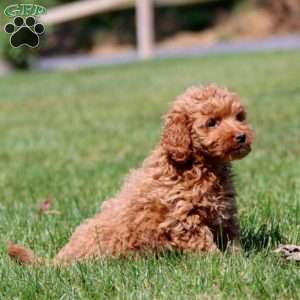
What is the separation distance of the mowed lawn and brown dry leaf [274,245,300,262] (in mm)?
57

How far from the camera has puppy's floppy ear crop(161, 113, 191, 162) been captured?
465cm

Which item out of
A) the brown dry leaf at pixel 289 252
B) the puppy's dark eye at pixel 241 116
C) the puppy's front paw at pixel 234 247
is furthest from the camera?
the puppy's dark eye at pixel 241 116

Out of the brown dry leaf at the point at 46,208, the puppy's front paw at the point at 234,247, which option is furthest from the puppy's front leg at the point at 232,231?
the brown dry leaf at the point at 46,208

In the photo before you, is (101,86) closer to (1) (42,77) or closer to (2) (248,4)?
(1) (42,77)

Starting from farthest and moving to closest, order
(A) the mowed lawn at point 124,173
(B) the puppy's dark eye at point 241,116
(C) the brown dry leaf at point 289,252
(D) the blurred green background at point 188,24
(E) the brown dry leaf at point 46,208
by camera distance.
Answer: (D) the blurred green background at point 188,24, (E) the brown dry leaf at point 46,208, (B) the puppy's dark eye at point 241,116, (C) the brown dry leaf at point 289,252, (A) the mowed lawn at point 124,173

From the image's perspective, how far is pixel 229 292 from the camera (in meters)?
3.83

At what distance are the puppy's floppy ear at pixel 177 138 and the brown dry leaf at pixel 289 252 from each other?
682mm

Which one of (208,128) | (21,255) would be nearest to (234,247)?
(208,128)

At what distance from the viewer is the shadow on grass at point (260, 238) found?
4.72 metres

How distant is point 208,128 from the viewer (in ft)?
15.3

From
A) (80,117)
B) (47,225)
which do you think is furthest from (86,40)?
(47,225)

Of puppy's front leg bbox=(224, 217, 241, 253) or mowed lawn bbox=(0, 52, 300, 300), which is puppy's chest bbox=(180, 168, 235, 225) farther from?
mowed lawn bbox=(0, 52, 300, 300)

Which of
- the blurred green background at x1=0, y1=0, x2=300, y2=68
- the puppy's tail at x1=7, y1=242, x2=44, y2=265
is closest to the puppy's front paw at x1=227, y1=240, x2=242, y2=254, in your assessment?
the puppy's tail at x1=7, y1=242, x2=44, y2=265

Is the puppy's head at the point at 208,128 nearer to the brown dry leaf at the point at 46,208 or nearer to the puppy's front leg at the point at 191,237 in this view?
the puppy's front leg at the point at 191,237
